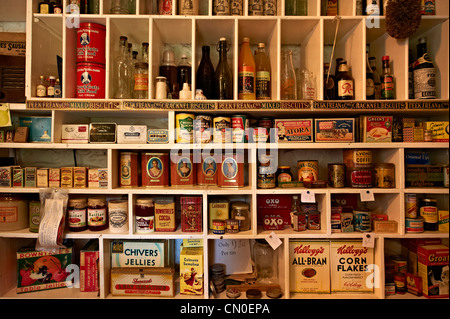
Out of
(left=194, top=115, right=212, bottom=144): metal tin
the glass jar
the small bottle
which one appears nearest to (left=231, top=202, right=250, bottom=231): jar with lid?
the glass jar

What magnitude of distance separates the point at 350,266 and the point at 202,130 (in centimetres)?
120

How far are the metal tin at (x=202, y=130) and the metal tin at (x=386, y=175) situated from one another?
3.34ft

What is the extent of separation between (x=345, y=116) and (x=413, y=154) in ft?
1.49

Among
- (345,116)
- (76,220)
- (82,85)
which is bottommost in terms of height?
(76,220)

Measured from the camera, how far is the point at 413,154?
1625 mm

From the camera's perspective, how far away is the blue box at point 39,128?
1.61 metres

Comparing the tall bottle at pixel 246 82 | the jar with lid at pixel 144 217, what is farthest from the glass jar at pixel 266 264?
the tall bottle at pixel 246 82

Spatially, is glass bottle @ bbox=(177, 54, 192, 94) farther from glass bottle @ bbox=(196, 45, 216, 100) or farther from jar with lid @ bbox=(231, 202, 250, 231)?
jar with lid @ bbox=(231, 202, 250, 231)

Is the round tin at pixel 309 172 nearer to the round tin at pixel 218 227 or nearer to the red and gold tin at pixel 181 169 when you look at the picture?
the round tin at pixel 218 227

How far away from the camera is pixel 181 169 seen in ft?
5.26
